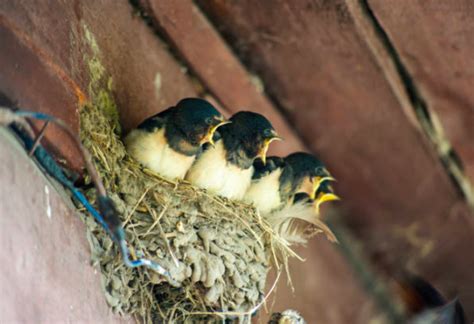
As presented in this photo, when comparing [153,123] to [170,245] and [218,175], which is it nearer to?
[218,175]

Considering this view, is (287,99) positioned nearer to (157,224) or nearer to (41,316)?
(157,224)

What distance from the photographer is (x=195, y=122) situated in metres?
4.30

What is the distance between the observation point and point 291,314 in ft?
13.2

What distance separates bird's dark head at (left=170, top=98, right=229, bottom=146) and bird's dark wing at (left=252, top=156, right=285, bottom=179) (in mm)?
400

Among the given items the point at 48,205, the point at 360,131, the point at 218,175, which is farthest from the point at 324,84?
the point at 48,205

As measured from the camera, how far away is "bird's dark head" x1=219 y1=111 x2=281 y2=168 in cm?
456

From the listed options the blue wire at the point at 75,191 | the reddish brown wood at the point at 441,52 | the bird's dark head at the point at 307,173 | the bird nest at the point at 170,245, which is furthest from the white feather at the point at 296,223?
the blue wire at the point at 75,191

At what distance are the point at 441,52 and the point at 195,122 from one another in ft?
3.71

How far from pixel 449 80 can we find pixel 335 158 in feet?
4.01

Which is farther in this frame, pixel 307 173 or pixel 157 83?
pixel 307 173

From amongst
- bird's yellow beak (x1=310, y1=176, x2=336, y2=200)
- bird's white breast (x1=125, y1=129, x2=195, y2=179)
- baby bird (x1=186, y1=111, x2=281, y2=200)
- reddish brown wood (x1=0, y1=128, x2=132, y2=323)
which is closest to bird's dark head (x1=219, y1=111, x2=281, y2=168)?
baby bird (x1=186, y1=111, x2=281, y2=200)

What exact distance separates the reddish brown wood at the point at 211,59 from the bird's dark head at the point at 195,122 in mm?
602

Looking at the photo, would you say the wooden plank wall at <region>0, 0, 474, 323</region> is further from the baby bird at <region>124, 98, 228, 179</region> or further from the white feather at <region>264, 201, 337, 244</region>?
the white feather at <region>264, 201, 337, 244</region>

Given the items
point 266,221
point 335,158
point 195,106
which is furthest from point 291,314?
point 335,158
